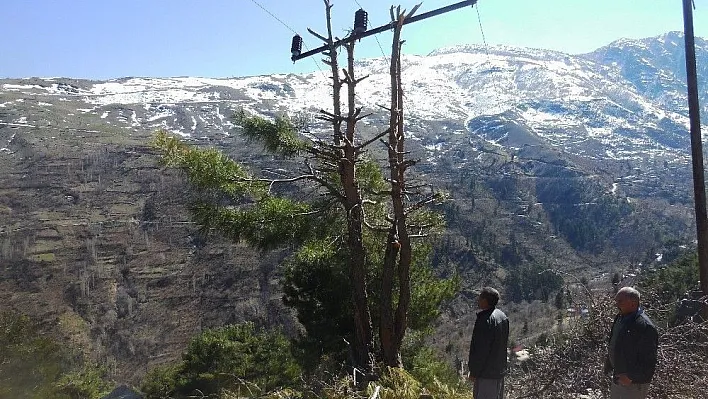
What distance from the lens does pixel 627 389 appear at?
17.9 ft

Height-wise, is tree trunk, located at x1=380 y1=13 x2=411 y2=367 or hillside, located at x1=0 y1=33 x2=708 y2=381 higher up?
tree trunk, located at x1=380 y1=13 x2=411 y2=367

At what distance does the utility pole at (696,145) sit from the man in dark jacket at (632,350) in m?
4.65

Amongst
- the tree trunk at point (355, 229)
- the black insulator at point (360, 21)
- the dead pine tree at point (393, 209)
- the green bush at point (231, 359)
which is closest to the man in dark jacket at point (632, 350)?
the dead pine tree at point (393, 209)

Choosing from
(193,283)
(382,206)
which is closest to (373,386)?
(382,206)

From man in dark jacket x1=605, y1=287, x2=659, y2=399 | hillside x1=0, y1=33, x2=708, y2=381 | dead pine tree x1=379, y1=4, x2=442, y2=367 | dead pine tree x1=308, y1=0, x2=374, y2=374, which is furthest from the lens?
hillside x1=0, y1=33, x2=708, y2=381

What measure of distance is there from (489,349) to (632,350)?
1302 millimetres

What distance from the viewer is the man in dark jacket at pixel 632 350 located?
531 centimetres

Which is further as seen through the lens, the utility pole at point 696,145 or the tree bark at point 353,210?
the tree bark at point 353,210

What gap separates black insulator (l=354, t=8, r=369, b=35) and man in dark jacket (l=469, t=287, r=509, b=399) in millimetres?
5227

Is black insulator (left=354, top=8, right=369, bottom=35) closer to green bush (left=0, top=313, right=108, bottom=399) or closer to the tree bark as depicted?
the tree bark

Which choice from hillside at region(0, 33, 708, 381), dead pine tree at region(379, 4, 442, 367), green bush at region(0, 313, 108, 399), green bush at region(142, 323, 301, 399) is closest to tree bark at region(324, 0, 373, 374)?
dead pine tree at region(379, 4, 442, 367)

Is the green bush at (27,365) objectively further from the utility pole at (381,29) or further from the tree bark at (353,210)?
the utility pole at (381,29)

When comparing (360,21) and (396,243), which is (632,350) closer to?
(396,243)

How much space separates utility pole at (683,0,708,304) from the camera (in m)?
9.40
